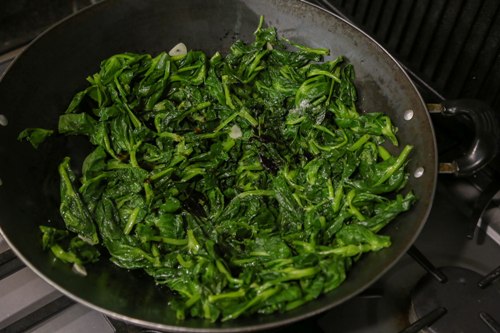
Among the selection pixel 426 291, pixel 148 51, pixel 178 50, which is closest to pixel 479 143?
pixel 426 291

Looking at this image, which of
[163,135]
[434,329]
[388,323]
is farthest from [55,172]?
[434,329]

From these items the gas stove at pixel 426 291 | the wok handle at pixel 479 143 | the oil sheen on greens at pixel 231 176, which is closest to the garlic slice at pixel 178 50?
the oil sheen on greens at pixel 231 176

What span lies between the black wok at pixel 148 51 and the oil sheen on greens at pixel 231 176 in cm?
5

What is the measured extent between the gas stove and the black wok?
0.23 metres

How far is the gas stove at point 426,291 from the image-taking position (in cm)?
186

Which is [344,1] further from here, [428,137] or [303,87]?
[428,137]

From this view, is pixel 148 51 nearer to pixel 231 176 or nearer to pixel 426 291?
pixel 231 176

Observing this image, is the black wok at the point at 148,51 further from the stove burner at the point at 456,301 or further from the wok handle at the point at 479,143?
the stove burner at the point at 456,301

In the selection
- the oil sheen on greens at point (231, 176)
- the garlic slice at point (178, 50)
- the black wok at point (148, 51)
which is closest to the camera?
the black wok at point (148, 51)

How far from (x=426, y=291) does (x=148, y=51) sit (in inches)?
67.2

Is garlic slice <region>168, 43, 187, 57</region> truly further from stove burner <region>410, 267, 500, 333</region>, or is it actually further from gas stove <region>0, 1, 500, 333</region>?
stove burner <region>410, 267, 500, 333</region>

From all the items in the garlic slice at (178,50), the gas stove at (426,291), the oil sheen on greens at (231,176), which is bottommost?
the gas stove at (426,291)

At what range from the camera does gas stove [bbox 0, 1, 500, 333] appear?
1.86 meters

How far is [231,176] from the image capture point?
87.6 inches
